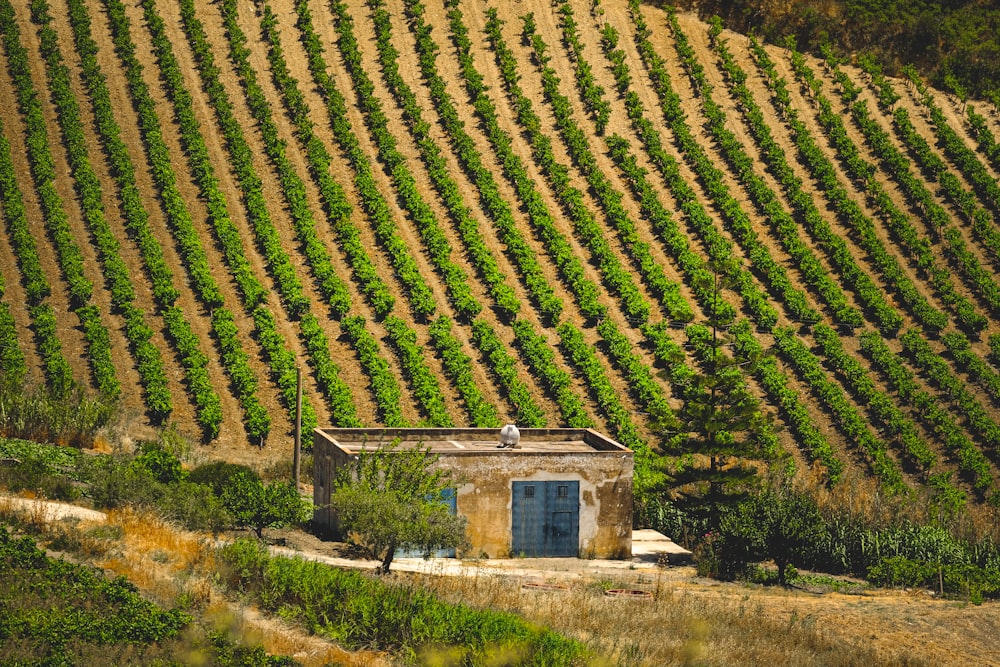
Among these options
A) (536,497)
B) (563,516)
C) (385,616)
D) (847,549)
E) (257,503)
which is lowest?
(385,616)

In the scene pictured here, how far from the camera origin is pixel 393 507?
A: 27891 mm

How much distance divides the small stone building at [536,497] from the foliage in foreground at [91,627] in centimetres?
1210

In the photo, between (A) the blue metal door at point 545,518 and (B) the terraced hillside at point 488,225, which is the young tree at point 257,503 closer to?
(A) the blue metal door at point 545,518

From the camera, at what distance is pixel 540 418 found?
155ft

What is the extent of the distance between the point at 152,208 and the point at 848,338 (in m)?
30.6

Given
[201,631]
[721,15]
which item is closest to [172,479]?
[201,631]

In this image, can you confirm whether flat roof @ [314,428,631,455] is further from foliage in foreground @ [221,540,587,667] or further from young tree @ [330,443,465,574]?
Answer: foliage in foreground @ [221,540,587,667]

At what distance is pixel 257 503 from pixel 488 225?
29883 mm

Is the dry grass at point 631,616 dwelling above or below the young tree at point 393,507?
below

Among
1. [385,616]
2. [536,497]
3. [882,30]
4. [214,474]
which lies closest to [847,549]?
[536,497]

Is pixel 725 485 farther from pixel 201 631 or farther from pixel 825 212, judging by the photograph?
pixel 825 212

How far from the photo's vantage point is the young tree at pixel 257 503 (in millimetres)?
30328

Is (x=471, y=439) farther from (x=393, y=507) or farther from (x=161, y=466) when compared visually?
(x=393, y=507)

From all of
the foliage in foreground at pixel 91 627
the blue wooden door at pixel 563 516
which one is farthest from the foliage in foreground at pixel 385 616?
the blue wooden door at pixel 563 516
